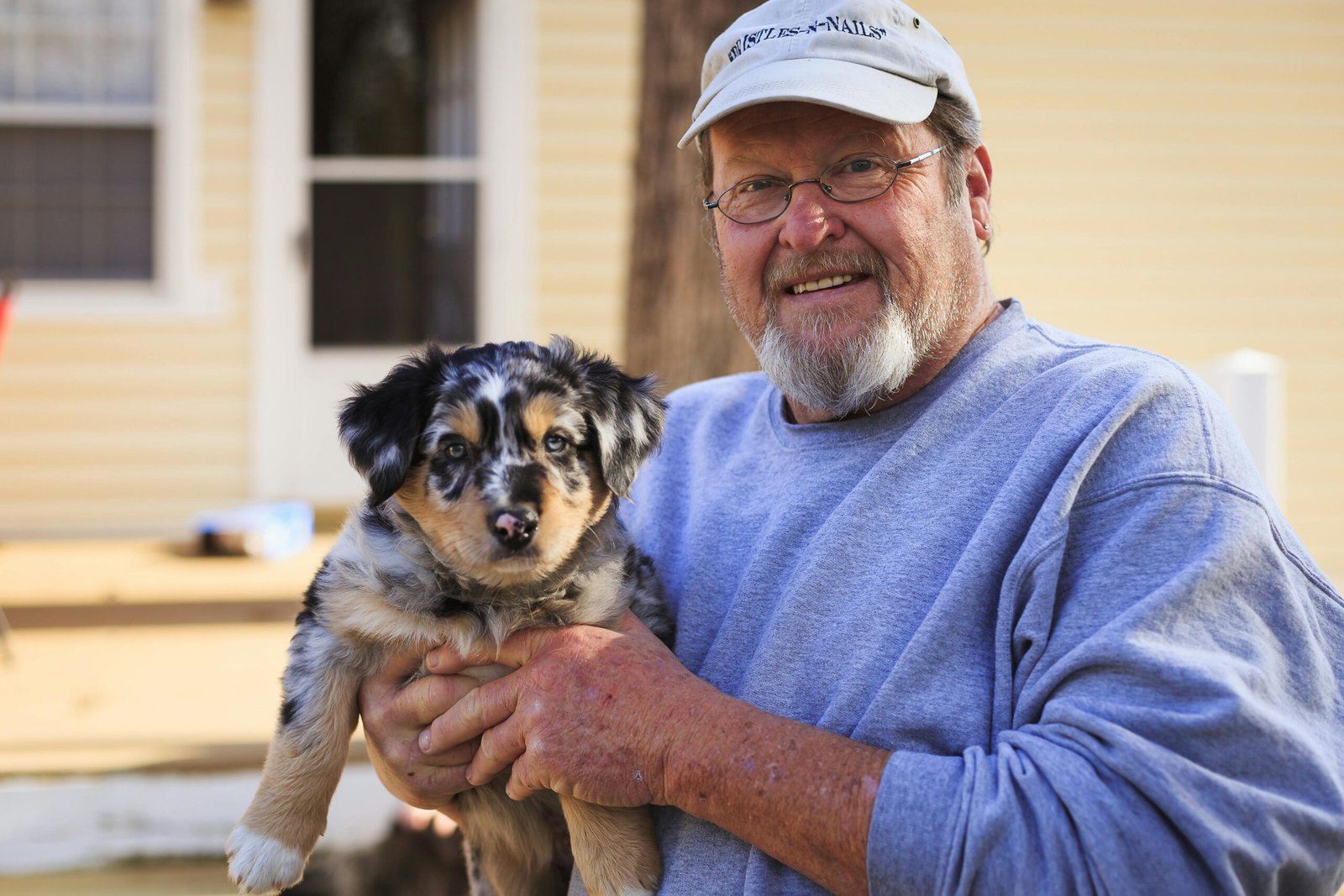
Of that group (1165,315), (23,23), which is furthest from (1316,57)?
(23,23)

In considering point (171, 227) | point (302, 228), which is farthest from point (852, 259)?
point (171, 227)

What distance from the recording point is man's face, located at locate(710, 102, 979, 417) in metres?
2.04

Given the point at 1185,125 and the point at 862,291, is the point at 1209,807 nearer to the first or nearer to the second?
the point at 862,291

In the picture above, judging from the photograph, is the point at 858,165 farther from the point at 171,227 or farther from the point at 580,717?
the point at 171,227

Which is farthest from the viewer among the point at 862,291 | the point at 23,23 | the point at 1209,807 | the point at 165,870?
the point at 23,23

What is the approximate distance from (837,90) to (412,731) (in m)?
1.31

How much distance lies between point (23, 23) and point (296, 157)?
170 centimetres

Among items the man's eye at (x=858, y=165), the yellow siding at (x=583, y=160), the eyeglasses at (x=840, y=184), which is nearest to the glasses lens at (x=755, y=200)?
the eyeglasses at (x=840, y=184)

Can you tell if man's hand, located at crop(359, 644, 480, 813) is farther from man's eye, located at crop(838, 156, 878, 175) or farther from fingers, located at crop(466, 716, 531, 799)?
man's eye, located at crop(838, 156, 878, 175)

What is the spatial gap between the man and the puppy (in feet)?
0.29

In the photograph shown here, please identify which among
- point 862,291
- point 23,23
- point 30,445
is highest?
point 23,23

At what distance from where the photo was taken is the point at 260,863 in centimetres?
216

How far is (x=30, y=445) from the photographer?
23.4 feet

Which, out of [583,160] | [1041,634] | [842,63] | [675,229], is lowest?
[1041,634]
